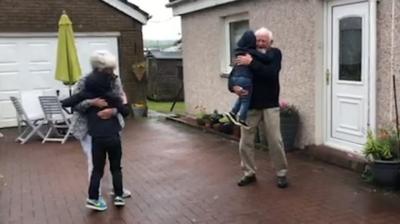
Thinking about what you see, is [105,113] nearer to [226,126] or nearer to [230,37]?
[226,126]

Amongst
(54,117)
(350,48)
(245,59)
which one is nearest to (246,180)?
(245,59)

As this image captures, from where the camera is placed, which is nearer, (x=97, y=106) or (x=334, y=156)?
(x=97, y=106)

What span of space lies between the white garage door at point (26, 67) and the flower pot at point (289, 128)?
7.26 m

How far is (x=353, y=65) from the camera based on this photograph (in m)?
7.14

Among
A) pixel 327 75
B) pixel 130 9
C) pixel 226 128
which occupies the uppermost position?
pixel 130 9

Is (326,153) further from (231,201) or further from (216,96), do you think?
(216,96)

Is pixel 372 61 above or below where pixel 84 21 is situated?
below

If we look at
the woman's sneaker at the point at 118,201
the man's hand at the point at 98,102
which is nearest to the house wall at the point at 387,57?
the woman's sneaker at the point at 118,201

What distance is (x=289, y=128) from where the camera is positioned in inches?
322

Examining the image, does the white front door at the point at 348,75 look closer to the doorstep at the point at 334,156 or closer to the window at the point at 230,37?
the doorstep at the point at 334,156

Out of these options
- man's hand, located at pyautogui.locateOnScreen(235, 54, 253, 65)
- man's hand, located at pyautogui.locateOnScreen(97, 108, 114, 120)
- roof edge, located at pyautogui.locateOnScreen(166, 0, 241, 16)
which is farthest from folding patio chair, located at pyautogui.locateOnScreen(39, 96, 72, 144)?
man's hand, located at pyautogui.locateOnScreen(235, 54, 253, 65)

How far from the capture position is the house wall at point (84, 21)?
43.0 ft

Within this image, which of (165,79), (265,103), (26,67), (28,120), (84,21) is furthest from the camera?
(165,79)

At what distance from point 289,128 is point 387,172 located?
2.46 metres
